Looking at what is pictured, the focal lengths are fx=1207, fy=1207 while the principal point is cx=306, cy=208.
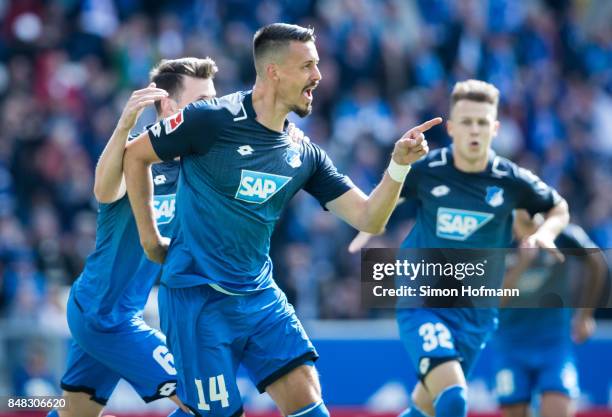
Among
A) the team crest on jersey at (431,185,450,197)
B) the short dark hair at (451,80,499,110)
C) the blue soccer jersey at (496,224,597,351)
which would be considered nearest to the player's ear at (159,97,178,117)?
the team crest on jersey at (431,185,450,197)

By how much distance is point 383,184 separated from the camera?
7090 mm

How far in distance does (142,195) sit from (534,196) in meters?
3.45

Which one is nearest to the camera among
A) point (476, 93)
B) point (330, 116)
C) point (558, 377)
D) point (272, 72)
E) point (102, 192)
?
point (272, 72)

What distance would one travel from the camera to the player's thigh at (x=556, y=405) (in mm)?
9414

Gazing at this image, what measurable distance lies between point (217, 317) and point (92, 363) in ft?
4.84

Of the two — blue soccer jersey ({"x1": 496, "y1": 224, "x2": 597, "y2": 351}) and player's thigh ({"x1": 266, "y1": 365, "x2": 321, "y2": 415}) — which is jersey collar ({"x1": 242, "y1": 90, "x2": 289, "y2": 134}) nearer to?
player's thigh ({"x1": 266, "y1": 365, "x2": 321, "y2": 415})

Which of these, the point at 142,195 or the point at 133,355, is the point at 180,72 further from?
the point at 133,355

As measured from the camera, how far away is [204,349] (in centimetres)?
689

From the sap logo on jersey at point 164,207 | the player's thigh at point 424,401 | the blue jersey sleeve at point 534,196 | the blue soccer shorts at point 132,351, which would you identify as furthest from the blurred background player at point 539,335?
the blue soccer shorts at point 132,351

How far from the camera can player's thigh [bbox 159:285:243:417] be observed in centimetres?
684

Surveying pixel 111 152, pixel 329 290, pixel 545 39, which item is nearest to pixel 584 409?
pixel 329 290

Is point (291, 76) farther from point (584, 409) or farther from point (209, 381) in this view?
point (584, 409)

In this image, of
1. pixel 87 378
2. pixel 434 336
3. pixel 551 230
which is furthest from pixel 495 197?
pixel 87 378

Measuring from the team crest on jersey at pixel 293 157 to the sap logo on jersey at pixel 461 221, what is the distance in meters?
2.29
